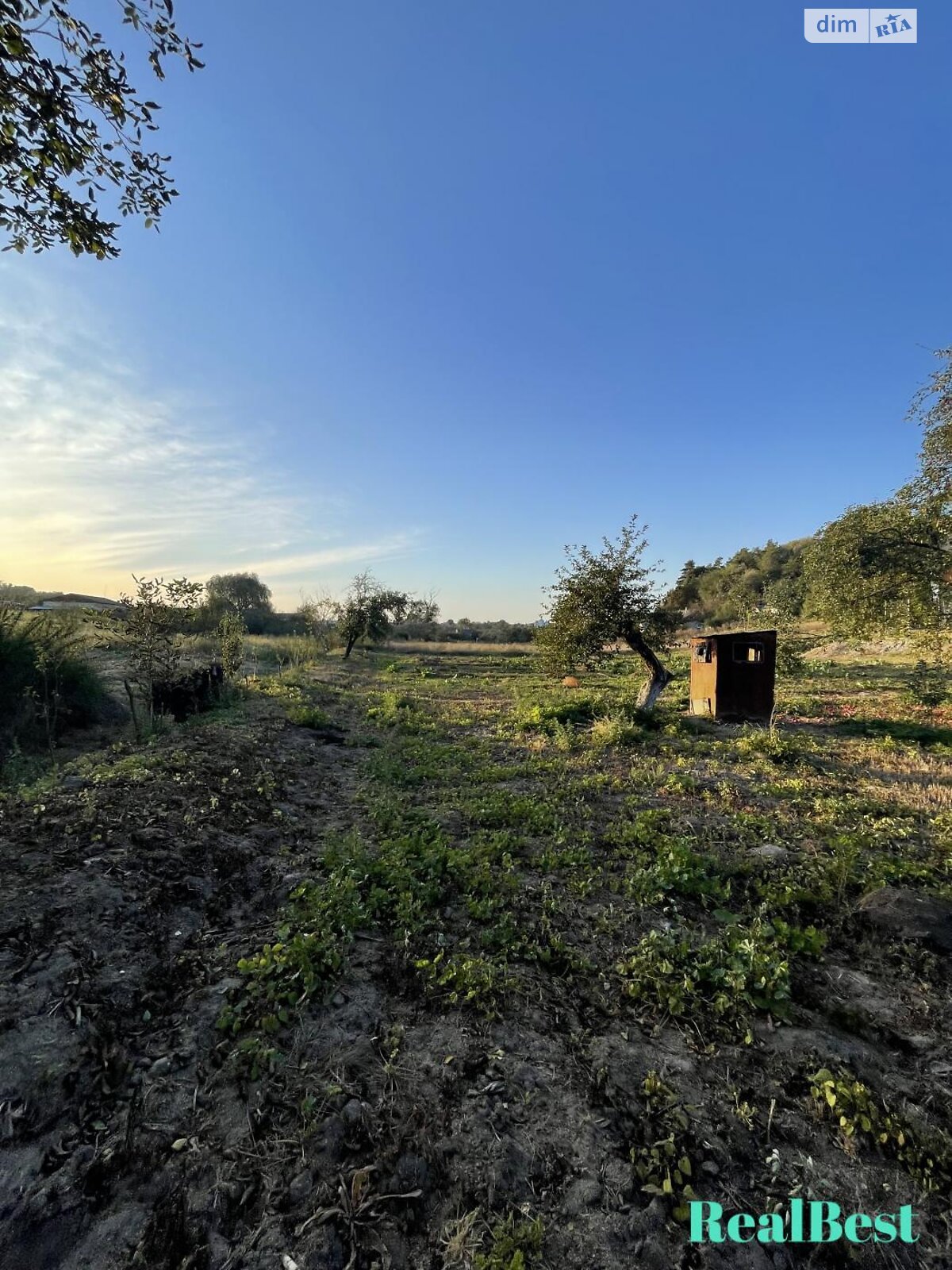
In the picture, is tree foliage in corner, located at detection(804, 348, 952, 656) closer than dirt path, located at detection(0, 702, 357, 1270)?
No

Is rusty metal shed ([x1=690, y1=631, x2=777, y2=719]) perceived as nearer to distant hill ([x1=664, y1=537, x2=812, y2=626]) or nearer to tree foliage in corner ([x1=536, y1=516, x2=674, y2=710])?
tree foliage in corner ([x1=536, y1=516, x2=674, y2=710])

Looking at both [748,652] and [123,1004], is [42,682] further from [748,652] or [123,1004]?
[748,652]

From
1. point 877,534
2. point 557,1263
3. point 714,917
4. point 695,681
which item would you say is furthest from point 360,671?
point 557,1263

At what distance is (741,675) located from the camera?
40.3 ft

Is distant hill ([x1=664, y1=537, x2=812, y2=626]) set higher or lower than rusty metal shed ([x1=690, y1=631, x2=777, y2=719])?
higher

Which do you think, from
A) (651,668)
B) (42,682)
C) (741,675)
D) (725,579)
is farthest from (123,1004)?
(725,579)

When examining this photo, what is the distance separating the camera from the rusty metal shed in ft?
39.9

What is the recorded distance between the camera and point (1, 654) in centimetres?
874

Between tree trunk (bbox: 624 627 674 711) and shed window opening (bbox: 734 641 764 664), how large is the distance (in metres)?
1.66

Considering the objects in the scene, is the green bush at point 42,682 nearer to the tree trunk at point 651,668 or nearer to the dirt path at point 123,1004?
the dirt path at point 123,1004

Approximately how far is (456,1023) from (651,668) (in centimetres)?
1112

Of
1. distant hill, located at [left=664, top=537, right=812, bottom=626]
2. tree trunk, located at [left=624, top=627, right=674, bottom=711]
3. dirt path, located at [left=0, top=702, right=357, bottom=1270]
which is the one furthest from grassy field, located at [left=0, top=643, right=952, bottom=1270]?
distant hill, located at [left=664, top=537, right=812, bottom=626]

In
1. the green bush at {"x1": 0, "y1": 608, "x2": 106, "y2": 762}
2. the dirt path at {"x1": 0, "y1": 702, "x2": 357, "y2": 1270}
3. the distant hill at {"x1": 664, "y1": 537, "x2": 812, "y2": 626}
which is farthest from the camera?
the distant hill at {"x1": 664, "y1": 537, "x2": 812, "y2": 626}

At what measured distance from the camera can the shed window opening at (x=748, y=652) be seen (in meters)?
12.3
